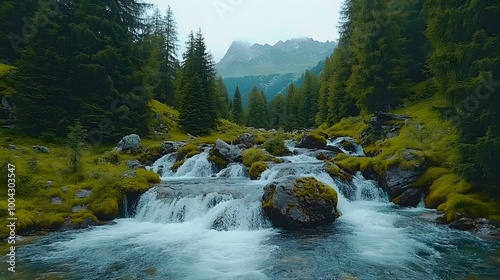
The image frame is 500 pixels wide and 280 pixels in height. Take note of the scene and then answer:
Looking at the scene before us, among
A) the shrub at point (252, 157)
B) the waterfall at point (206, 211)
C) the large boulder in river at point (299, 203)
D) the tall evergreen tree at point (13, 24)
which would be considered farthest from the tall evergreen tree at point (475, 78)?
the tall evergreen tree at point (13, 24)

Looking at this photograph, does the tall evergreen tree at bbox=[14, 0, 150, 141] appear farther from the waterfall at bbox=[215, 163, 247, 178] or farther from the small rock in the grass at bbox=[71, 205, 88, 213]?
the small rock in the grass at bbox=[71, 205, 88, 213]

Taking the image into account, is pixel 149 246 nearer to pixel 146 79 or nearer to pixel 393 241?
pixel 393 241

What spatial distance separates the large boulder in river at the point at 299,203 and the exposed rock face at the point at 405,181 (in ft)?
18.0

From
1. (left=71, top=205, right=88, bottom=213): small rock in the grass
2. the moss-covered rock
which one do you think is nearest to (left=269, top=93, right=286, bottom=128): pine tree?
the moss-covered rock

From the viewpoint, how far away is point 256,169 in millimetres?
23312

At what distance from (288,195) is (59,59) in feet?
83.8

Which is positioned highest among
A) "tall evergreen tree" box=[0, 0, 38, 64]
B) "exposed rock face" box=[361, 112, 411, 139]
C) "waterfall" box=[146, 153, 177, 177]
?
"tall evergreen tree" box=[0, 0, 38, 64]

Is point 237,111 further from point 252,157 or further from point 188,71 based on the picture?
point 252,157

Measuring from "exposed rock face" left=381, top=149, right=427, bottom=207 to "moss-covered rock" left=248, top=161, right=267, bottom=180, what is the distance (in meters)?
8.36

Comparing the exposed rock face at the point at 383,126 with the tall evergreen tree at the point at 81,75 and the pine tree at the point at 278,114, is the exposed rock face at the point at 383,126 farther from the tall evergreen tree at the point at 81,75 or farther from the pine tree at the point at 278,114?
the pine tree at the point at 278,114

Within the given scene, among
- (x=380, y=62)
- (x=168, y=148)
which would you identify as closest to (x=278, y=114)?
(x=380, y=62)

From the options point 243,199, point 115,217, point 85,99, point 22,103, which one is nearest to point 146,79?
point 85,99

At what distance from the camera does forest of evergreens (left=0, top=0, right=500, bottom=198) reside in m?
13.9

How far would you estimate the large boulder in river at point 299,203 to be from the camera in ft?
46.9
